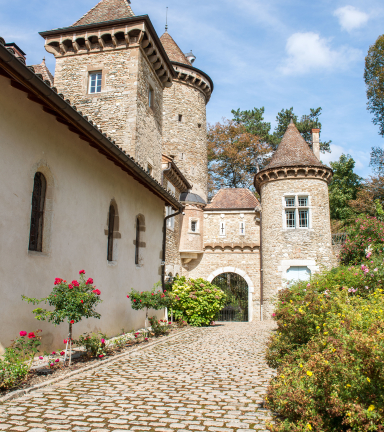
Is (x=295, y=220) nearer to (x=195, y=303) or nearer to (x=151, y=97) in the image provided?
(x=195, y=303)

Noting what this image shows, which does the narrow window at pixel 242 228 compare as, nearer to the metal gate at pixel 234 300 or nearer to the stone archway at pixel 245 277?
the stone archway at pixel 245 277

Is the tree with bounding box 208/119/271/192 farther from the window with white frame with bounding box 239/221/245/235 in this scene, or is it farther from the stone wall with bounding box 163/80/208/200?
the window with white frame with bounding box 239/221/245/235

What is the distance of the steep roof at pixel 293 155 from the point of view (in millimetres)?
19141

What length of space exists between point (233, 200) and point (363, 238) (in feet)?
30.2

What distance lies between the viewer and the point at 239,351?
7.89 meters

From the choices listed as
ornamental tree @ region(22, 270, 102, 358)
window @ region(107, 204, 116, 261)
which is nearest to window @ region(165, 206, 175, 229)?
window @ region(107, 204, 116, 261)

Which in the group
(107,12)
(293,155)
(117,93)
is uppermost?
(107,12)

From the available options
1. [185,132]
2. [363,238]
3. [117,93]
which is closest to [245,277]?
[363,238]

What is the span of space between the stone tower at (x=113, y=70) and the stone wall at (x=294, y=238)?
25.2 ft

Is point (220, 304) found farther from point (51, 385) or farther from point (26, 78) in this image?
point (26, 78)

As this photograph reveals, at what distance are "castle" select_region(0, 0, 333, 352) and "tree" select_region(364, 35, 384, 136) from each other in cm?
1017

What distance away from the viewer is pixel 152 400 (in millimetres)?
4137

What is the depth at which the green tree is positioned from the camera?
28653 millimetres

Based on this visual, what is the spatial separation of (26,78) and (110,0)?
13.0 m
